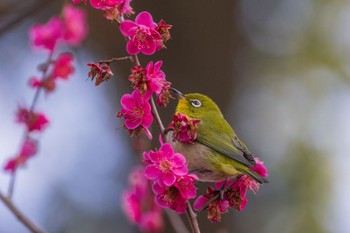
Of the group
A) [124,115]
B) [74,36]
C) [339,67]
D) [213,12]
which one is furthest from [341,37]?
[124,115]

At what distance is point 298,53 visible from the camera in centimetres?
927

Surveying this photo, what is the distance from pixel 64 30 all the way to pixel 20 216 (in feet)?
4.80

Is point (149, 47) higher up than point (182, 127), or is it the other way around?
point (149, 47)

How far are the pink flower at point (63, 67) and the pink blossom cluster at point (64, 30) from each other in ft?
0.63

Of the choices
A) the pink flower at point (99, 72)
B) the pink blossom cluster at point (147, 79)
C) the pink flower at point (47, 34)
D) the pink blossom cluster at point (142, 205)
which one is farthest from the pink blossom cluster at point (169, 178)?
the pink flower at point (47, 34)

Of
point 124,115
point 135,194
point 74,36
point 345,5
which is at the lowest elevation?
point 345,5

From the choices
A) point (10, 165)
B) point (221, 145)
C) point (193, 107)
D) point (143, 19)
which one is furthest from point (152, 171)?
point (193, 107)

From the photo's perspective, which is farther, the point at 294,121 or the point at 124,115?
the point at 294,121

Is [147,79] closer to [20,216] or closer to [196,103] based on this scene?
[20,216]

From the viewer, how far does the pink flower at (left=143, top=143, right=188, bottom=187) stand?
225 centimetres

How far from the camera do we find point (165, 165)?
2.24 meters

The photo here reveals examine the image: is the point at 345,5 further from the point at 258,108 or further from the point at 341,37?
the point at 258,108

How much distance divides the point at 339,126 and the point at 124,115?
24.0ft

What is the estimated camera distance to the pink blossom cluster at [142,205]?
3.13 m
